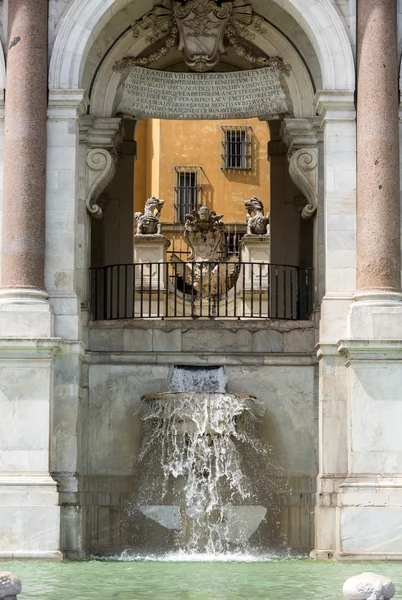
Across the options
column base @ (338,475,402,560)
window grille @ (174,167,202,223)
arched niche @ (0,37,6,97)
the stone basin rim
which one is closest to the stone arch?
arched niche @ (0,37,6,97)

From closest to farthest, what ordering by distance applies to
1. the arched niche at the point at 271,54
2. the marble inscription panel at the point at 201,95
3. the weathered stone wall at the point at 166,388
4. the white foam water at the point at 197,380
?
the weathered stone wall at the point at 166,388 < the white foam water at the point at 197,380 < the arched niche at the point at 271,54 < the marble inscription panel at the point at 201,95

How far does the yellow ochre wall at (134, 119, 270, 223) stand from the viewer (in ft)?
167

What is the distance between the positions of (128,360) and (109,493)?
2.22 metres

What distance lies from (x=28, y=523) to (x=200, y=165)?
105 feet

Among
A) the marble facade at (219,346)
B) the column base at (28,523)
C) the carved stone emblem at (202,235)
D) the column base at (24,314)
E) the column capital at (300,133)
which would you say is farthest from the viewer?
the carved stone emblem at (202,235)

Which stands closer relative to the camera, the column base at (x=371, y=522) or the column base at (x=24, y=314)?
the column base at (x=371, y=522)

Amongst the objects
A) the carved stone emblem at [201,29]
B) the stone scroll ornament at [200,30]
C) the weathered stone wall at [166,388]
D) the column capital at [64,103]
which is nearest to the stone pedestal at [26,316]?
the column capital at [64,103]

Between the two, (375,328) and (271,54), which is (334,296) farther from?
(271,54)

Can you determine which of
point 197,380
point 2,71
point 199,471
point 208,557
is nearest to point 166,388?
point 197,380

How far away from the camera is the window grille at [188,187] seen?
2042 inches

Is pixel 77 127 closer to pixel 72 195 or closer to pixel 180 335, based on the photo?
pixel 72 195

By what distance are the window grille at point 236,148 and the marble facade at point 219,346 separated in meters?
26.6

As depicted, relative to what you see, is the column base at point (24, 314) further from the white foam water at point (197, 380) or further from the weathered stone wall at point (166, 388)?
the white foam water at point (197, 380)

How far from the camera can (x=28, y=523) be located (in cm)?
2130
